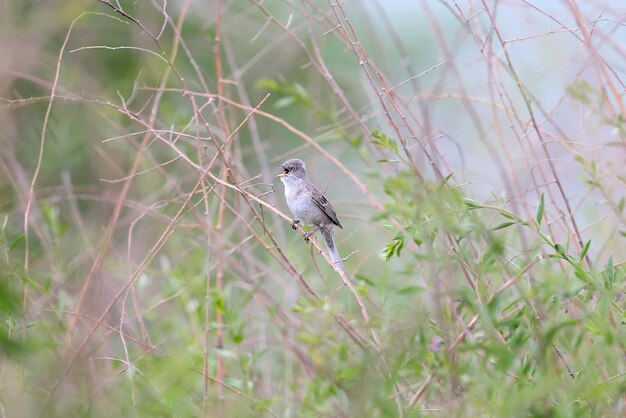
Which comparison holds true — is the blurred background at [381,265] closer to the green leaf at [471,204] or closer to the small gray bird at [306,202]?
the green leaf at [471,204]

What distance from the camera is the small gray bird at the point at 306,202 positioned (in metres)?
5.75

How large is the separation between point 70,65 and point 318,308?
4.45m

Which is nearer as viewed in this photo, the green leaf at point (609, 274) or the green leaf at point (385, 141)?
the green leaf at point (609, 274)

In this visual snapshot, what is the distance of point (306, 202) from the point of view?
5.94 metres

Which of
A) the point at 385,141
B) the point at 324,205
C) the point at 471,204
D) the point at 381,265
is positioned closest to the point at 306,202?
the point at 324,205

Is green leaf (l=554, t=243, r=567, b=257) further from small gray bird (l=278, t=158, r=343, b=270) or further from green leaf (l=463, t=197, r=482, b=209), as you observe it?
small gray bird (l=278, t=158, r=343, b=270)

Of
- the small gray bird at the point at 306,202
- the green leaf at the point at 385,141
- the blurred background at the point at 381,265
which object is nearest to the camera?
the blurred background at the point at 381,265

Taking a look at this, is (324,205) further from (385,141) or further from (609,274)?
(609,274)

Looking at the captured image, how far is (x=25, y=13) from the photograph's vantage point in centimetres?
675

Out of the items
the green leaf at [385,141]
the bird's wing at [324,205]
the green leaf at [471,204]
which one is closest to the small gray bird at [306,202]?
the bird's wing at [324,205]

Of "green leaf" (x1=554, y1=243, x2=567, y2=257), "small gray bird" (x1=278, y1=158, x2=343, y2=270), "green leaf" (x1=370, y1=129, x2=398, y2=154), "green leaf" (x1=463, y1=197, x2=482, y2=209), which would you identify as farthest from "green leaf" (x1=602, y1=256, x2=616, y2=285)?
"small gray bird" (x1=278, y1=158, x2=343, y2=270)

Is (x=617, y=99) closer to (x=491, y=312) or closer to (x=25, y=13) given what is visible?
(x=491, y=312)

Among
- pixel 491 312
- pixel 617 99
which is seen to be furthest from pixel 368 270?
pixel 491 312

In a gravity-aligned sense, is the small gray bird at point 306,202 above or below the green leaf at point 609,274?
below
